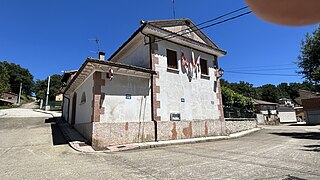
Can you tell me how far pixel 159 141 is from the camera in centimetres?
975

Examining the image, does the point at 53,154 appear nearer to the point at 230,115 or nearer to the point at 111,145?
the point at 111,145

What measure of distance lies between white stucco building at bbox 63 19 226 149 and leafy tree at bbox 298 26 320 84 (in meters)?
9.20

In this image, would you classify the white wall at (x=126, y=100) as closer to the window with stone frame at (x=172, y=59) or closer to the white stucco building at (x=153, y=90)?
the white stucco building at (x=153, y=90)

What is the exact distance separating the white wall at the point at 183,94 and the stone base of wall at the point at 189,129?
342mm

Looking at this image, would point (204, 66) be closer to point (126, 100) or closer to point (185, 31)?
point (185, 31)

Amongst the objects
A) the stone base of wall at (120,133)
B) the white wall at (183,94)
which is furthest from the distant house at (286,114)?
the stone base of wall at (120,133)

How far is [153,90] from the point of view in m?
10.4

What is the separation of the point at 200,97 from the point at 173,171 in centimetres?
851

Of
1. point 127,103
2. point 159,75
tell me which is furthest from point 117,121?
point 159,75

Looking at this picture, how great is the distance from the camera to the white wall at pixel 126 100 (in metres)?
8.89

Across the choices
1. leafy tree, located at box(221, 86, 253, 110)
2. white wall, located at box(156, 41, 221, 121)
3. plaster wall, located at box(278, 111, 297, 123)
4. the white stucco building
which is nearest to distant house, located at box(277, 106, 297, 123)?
plaster wall, located at box(278, 111, 297, 123)

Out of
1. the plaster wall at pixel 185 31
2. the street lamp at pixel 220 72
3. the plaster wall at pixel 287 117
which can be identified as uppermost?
the plaster wall at pixel 185 31

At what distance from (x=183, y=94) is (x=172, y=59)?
7.69 feet

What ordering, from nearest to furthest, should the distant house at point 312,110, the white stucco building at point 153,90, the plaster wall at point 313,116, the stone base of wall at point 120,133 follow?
1. the stone base of wall at point 120,133
2. the white stucco building at point 153,90
3. the plaster wall at point 313,116
4. the distant house at point 312,110
